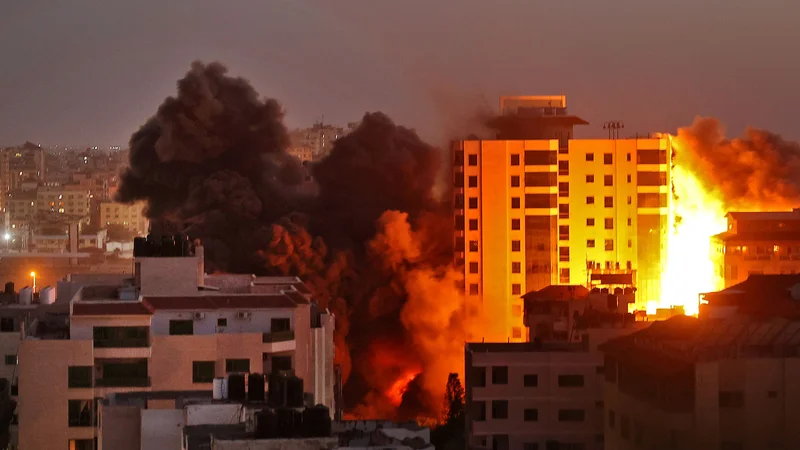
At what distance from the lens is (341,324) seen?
201 feet

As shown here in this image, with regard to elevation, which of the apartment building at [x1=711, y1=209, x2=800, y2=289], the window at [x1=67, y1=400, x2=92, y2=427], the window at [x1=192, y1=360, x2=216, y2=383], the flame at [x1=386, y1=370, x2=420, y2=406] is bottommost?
the flame at [x1=386, y1=370, x2=420, y2=406]

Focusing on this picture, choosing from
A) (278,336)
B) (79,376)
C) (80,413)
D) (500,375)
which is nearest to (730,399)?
(278,336)

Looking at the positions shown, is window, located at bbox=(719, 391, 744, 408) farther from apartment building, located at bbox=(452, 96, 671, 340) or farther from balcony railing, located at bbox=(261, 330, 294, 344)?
apartment building, located at bbox=(452, 96, 671, 340)

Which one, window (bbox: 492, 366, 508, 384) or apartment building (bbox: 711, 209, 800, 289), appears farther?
apartment building (bbox: 711, 209, 800, 289)

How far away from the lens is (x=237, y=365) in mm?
37531

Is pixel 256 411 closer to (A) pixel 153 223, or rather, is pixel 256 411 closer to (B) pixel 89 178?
(A) pixel 153 223

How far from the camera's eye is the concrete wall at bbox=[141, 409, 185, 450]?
97.3 feet

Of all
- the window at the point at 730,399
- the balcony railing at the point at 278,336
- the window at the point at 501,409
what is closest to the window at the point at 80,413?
the balcony railing at the point at 278,336

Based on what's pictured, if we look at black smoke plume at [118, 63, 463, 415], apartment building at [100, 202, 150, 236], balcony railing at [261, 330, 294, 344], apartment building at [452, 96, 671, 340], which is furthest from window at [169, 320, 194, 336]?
apartment building at [100, 202, 150, 236]

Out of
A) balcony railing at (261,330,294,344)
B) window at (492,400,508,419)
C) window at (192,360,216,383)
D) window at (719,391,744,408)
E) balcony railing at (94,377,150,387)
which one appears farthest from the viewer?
window at (492,400,508,419)

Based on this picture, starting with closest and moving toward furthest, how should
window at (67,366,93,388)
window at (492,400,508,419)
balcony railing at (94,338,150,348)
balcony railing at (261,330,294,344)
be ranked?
window at (67,366,93,388), balcony railing at (94,338,150,348), balcony railing at (261,330,294,344), window at (492,400,508,419)

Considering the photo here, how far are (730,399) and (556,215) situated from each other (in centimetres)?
3145

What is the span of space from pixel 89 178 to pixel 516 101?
8869 centimetres

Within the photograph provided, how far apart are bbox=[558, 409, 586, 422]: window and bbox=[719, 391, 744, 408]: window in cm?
1189
